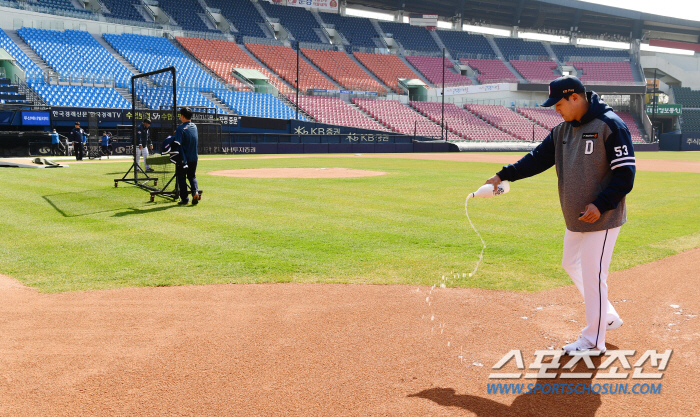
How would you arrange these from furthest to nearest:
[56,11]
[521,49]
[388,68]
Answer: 1. [521,49]
2. [388,68]
3. [56,11]

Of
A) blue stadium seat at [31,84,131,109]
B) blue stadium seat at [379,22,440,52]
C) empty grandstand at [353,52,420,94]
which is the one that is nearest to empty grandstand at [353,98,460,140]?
empty grandstand at [353,52,420,94]

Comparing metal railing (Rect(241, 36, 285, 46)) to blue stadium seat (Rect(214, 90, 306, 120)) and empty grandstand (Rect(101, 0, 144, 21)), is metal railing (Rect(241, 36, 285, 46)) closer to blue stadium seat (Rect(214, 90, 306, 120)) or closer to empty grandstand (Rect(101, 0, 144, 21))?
empty grandstand (Rect(101, 0, 144, 21))

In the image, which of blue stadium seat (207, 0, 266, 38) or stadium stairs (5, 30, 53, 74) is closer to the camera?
stadium stairs (5, 30, 53, 74)

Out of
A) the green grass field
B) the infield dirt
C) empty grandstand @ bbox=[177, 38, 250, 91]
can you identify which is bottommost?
the infield dirt

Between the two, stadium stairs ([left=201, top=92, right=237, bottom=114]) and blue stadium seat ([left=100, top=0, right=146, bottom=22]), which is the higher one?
blue stadium seat ([left=100, top=0, right=146, bottom=22])

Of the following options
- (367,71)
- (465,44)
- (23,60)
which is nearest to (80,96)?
(23,60)

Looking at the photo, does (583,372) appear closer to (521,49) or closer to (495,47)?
(495,47)

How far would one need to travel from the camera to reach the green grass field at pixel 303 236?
7.22 metres

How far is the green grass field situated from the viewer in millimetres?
7219

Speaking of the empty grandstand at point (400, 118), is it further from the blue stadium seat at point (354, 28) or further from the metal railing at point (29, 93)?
the metal railing at point (29, 93)

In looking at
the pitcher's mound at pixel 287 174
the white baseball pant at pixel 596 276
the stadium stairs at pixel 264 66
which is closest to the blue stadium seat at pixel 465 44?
the stadium stairs at pixel 264 66

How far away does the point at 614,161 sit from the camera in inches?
168

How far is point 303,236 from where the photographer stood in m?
9.61

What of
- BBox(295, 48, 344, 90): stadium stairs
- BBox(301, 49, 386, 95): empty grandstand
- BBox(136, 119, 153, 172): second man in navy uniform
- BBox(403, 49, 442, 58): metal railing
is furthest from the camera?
BBox(403, 49, 442, 58): metal railing
